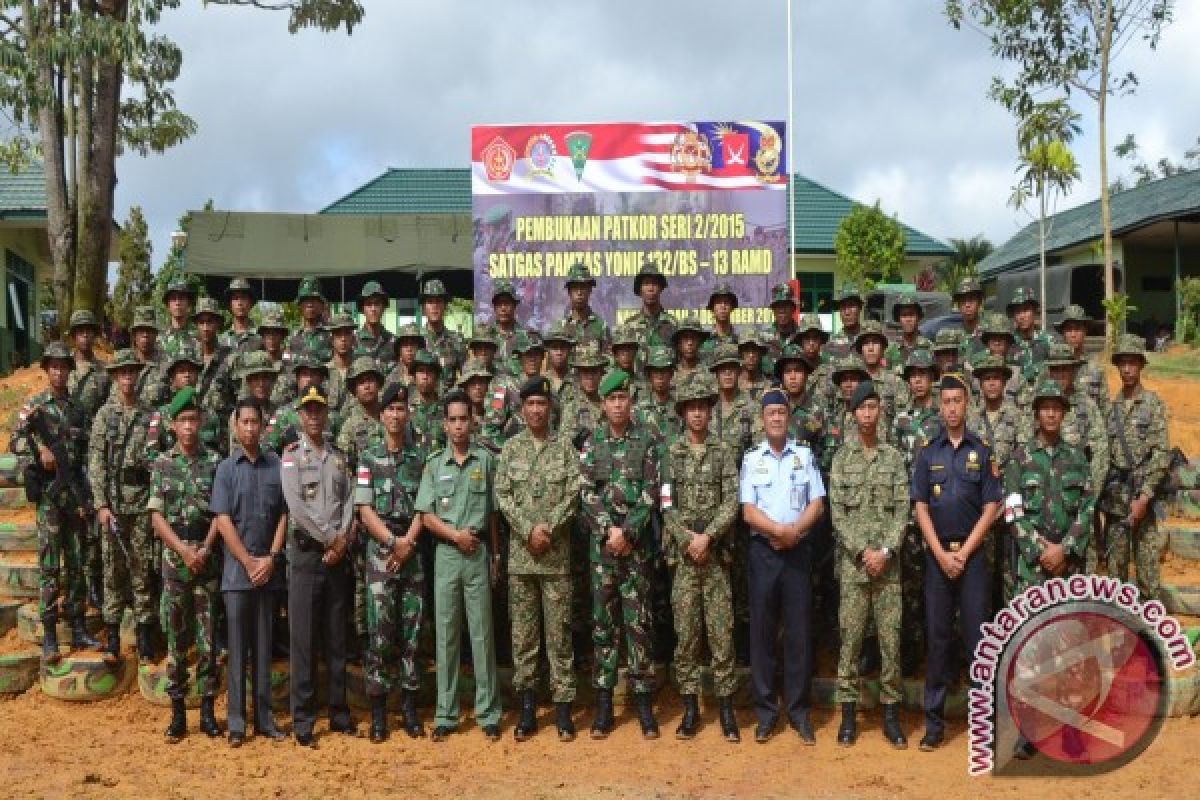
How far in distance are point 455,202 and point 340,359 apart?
808 inches

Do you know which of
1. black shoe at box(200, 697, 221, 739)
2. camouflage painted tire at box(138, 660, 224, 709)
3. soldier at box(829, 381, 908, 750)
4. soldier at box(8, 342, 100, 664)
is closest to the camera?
soldier at box(829, 381, 908, 750)

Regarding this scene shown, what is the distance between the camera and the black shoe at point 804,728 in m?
6.54

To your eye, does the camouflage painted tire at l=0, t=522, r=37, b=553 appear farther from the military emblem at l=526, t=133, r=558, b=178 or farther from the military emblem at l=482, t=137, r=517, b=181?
the military emblem at l=526, t=133, r=558, b=178

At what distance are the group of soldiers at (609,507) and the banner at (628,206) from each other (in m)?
3.58

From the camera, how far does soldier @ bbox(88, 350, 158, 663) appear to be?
729 cm

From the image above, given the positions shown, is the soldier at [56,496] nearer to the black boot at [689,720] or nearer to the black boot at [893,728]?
the black boot at [689,720]

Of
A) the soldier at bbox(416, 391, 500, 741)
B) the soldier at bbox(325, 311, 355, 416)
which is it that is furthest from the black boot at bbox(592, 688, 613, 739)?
the soldier at bbox(325, 311, 355, 416)

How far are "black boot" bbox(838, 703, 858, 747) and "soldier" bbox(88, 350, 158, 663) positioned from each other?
14.6ft

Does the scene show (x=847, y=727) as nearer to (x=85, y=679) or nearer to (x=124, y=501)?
(x=124, y=501)

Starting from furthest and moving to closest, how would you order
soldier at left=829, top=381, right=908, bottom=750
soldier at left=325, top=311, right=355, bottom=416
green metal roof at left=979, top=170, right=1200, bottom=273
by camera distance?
green metal roof at left=979, top=170, right=1200, bottom=273 < soldier at left=325, top=311, right=355, bottom=416 < soldier at left=829, top=381, right=908, bottom=750

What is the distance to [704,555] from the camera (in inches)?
260

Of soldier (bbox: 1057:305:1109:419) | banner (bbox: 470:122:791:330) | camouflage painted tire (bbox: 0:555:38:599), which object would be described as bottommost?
camouflage painted tire (bbox: 0:555:38:599)

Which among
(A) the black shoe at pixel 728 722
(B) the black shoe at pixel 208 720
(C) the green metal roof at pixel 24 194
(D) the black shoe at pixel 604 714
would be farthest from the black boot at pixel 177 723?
(C) the green metal roof at pixel 24 194

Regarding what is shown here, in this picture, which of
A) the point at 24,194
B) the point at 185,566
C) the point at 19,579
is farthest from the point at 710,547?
the point at 24,194
